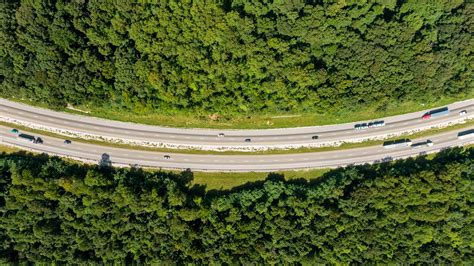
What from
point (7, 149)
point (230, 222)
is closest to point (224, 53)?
point (230, 222)

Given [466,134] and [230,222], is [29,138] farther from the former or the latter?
[466,134]

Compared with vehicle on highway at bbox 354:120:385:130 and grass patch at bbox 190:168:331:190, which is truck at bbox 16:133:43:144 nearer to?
grass patch at bbox 190:168:331:190

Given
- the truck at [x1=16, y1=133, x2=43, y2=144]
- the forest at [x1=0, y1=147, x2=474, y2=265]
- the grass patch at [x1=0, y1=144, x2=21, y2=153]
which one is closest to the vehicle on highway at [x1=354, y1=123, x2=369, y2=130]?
the forest at [x1=0, y1=147, x2=474, y2=265]

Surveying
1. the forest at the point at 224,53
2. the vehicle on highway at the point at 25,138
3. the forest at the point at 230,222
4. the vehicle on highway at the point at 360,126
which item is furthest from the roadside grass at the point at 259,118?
the forest at the point at 230,222

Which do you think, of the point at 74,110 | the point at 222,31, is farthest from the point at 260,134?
the point at 74,110

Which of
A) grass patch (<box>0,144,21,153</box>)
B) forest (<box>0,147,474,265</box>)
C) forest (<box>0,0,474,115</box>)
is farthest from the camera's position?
grass patch (<box>0,144,21,153</box>)

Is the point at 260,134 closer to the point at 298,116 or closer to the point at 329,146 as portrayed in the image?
the point at 298,116
